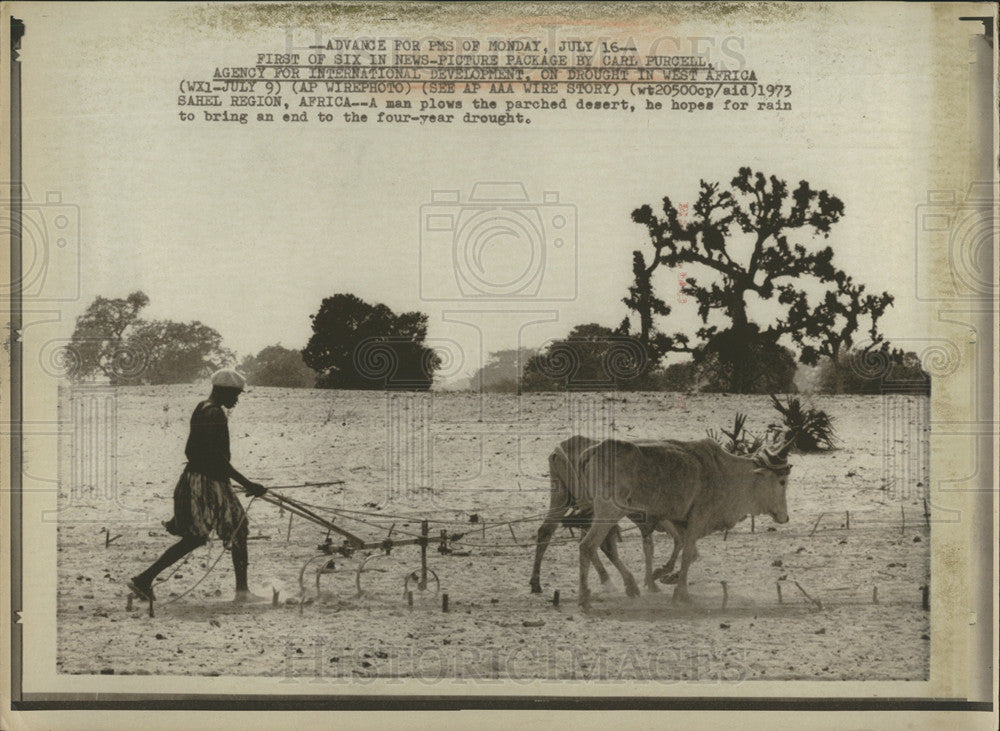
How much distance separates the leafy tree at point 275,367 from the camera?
621 cm

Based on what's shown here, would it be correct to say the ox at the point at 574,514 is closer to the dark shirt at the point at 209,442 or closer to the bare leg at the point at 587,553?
the bare leg at the point at 587,553

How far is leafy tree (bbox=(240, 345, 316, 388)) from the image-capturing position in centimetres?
621

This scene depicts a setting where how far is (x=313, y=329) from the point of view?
621 centimetres

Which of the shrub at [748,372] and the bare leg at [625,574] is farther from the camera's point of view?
the shrub at [748,372]

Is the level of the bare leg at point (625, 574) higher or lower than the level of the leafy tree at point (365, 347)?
lower

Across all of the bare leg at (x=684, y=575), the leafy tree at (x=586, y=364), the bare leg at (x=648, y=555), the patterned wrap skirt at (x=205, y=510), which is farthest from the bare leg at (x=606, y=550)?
the patterned wrap skirt at (x=205, y=510)

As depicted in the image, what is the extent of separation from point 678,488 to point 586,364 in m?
0.95

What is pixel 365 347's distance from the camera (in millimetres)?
6191

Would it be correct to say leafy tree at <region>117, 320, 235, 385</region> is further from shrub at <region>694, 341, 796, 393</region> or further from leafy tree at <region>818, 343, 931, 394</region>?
leafy tree at <region>818, 343, 931, 394</region>

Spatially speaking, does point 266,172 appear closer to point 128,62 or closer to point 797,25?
point 128,62

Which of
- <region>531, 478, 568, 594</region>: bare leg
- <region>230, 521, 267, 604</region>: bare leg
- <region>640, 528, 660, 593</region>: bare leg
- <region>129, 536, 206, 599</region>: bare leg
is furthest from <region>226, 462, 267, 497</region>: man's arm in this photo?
<region>640, 528, 660, 593</region>: bare leg

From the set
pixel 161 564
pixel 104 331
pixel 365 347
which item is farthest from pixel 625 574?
pixel 104 331

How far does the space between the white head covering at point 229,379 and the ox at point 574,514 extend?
6.50ft

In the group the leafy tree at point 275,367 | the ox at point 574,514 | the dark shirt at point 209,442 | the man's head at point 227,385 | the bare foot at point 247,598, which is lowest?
the bare foot at point 247,598
